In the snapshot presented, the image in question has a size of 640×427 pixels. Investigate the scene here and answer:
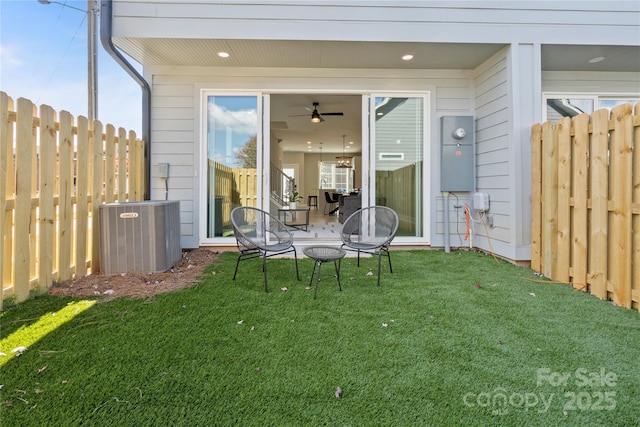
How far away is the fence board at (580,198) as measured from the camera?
2852mm

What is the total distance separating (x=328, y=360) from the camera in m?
1.72

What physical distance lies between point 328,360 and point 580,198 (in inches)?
111

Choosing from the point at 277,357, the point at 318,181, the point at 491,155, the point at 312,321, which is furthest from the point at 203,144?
the point at 318,181

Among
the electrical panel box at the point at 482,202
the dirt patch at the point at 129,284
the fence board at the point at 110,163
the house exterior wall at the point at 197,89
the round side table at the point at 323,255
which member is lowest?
the dirt patch at the point at 129,284

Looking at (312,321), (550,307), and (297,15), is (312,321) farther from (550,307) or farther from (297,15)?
(297,15)

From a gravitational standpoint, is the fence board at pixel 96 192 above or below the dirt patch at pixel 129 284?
above

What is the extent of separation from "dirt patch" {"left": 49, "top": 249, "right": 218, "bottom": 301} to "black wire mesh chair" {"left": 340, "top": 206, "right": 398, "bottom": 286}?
1.70 m

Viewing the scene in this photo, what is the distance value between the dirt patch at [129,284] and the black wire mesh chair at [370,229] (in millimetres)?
1696

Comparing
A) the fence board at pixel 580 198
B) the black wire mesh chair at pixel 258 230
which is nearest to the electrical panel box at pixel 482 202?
the fence board at pixel 580 198

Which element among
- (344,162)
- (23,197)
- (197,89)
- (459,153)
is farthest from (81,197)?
(344,162)

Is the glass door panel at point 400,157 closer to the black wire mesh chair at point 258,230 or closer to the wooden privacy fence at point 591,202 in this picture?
the wooden privacy fence at point 591,202

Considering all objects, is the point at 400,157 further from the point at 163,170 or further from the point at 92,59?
the point at 92,59

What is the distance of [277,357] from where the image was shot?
175 centimetres

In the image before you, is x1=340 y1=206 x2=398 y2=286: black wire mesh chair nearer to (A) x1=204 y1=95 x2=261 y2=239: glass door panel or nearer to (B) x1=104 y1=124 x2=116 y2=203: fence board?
(A) x1=204 y1=95 x2=261 y2=239: glass door panel
